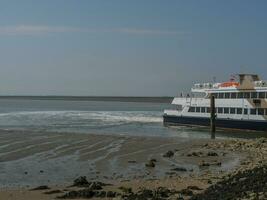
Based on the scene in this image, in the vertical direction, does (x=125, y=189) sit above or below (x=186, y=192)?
below

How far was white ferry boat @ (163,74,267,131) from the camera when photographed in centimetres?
4812

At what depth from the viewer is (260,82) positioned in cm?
4897

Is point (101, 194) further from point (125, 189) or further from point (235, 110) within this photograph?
point (235, 110)

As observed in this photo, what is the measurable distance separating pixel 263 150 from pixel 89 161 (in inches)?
389

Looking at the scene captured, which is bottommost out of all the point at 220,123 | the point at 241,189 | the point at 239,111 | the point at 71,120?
the point at 71,120

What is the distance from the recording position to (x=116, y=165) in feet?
78.6

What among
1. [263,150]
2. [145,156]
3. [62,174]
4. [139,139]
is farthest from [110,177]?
[139,139]

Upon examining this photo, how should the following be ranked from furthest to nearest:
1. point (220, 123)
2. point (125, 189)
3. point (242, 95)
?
point (220, 123), point (242, 95), point (125, 189)

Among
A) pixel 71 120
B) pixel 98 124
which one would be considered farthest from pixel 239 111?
pixel 71 120

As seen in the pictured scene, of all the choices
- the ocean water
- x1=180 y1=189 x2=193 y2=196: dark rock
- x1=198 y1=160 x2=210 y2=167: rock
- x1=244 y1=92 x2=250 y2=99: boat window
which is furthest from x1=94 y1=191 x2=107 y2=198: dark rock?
x1=244 y1=92 x2=250 y2=99: boat window

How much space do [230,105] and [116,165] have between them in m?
29.1

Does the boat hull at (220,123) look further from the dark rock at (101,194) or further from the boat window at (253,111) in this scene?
the dark rock at (101,194)

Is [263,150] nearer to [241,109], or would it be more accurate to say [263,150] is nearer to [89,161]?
[89,161]

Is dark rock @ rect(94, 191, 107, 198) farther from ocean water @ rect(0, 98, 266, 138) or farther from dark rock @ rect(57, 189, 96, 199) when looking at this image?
ocean water @ rect(0, 98, 266, 138)
